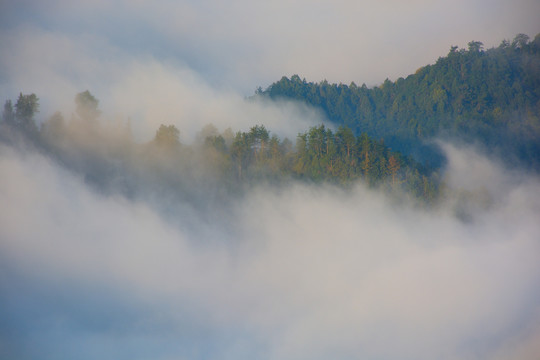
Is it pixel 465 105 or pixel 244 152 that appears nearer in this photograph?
pixel 244 152

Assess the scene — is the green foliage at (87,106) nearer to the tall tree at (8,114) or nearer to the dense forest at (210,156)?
the dense forest at (210,156)

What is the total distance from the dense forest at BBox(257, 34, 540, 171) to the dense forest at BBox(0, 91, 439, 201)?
1568 centimetres

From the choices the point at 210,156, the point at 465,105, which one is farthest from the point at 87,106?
the point at 465,105

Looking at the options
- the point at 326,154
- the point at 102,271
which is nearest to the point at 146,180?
the point at 102,271

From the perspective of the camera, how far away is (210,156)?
265 feet

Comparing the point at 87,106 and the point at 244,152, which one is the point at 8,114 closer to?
the point at 87,106

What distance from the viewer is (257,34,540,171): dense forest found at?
9250 centimetres

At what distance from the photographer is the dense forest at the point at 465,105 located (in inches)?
3642

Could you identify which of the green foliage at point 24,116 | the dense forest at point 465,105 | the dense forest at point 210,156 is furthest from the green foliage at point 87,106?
the dense forest at point 465,105

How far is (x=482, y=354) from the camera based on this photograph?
73938mm

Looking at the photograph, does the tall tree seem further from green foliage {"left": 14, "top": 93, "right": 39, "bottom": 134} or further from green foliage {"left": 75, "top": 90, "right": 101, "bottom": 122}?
green foliage {"left": 75, "top": 90, "right": 101, "bottom": 122}

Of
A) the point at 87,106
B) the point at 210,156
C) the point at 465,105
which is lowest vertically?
the point at 210,156

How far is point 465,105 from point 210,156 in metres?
48.1

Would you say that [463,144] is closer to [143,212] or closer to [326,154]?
[326,154]
